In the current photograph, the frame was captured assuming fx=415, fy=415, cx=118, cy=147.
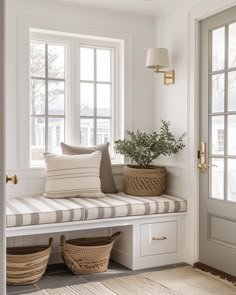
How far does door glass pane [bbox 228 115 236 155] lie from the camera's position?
3193mm

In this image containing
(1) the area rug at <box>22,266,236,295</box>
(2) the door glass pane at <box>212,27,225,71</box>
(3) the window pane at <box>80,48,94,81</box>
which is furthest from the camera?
(3) the window pane at <box>80,48,94,81</box>

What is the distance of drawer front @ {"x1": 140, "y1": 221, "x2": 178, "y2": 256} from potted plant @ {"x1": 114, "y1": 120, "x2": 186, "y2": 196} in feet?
1.18

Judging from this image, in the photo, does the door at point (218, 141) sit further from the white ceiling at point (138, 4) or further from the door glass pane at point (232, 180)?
the white ceiling at point (138, 4)

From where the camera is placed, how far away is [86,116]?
13.1ft

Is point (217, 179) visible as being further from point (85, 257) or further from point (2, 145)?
point (2, 145)

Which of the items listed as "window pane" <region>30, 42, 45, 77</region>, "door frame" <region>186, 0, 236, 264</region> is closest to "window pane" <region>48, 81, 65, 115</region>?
"window pane" <region>30, 42, 45, 77</region>

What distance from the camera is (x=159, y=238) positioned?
3.47 meters

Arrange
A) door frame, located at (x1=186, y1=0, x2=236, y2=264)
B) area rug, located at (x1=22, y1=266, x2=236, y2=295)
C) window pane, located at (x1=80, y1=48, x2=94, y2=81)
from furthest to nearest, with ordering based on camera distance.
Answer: window pane, located at (x1=80, y1=48, x2=94, y2=81)
door frame, located at (x1=186, y1=0, x2=236, y2=264)
area rug, located at (x1=22, y1=266, x2=236, y2=295)

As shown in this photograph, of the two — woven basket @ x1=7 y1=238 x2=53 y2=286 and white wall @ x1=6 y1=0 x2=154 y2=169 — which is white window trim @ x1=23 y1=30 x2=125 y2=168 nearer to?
white wall @ x1=6 y1=0 x2=154 y2=169

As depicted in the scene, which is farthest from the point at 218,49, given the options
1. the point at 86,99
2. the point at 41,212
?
the point at 41,212

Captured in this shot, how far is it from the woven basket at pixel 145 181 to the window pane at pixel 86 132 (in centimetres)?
51

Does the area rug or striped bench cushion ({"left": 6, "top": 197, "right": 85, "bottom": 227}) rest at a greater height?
striped bench cushion ({"left": 6, "top": 197, "right": 85, "bottom": 227})

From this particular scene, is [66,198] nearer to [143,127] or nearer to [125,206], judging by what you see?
[125,206]

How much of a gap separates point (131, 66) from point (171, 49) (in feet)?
1.44
